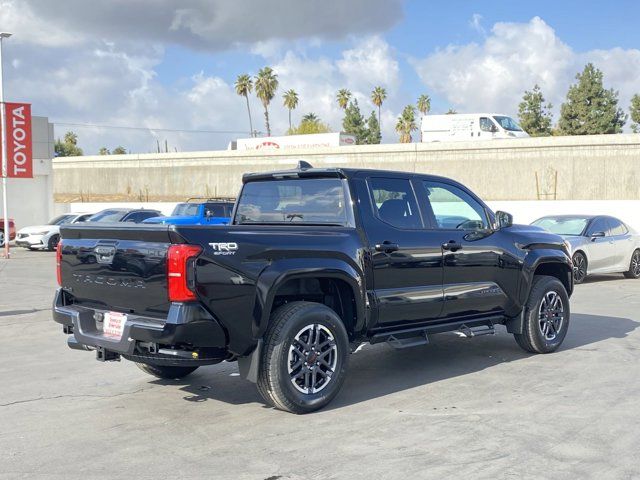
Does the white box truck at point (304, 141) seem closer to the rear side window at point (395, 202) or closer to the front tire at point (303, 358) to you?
the rear side window at point (395, 202)

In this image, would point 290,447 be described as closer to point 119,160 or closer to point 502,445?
point 502,445

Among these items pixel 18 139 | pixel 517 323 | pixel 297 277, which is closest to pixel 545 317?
pixel 517 323

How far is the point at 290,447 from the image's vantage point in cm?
520

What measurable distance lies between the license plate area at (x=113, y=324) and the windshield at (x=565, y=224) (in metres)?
12.8

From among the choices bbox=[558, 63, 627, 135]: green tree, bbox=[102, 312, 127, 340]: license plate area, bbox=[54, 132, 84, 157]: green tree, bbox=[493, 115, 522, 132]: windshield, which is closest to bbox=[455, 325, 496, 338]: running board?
bbox=[102, 312, 127, 340]: license plate area

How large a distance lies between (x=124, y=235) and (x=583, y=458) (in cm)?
368

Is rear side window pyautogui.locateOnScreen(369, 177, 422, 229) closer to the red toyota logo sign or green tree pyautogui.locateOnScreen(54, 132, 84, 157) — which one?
the red toyota logo sign

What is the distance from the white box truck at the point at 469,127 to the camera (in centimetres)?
3800

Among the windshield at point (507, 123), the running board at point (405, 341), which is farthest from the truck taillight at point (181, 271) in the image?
the windshield at point (507, 123)

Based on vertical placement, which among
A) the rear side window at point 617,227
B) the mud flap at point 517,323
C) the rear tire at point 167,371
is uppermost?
the rear side window at point 617,227

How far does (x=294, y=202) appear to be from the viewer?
7.07m

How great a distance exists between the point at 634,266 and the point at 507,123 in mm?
22374

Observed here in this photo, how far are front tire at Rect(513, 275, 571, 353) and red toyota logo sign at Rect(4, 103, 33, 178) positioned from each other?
881 inches

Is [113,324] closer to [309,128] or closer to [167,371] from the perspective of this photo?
[167,371]
